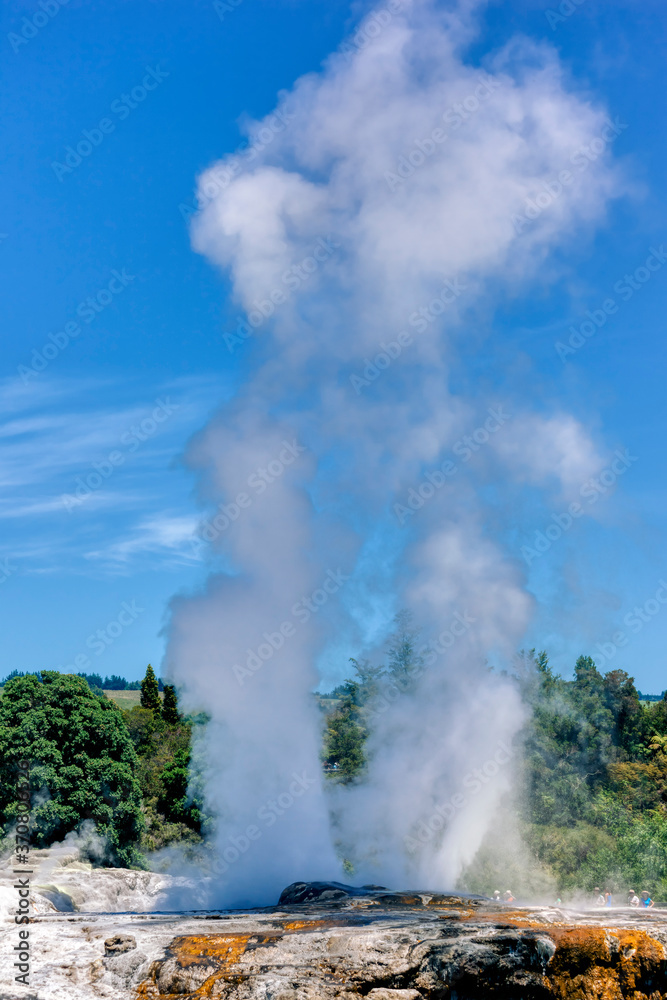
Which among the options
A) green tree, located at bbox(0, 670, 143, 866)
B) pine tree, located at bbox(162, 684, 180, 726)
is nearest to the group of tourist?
green tree, located at bbox(0, 670, 143, 866)

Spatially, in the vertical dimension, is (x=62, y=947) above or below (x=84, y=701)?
below

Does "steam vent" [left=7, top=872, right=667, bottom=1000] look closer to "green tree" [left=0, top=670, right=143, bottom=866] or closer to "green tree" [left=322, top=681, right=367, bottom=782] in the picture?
"green tree" [left=0, top=670, right=143, bottom=866]

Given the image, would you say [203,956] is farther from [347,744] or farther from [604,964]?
[347,744]

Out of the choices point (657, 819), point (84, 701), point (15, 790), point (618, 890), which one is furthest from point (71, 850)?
point (657, 819)

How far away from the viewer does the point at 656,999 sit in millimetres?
15281

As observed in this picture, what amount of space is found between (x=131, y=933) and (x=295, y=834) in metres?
11.9

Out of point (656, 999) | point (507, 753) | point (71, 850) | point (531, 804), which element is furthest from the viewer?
point (531, 804)

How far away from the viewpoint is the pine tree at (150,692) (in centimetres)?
8200

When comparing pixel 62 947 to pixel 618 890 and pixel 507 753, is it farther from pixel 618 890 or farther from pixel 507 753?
pixel 618 890

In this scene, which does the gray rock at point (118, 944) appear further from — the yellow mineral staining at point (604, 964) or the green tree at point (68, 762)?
the green tree at point (68, 762)

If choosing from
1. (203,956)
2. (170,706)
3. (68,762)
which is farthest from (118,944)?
(170,706)

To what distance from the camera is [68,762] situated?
41438mm

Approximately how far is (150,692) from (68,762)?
4282 cm

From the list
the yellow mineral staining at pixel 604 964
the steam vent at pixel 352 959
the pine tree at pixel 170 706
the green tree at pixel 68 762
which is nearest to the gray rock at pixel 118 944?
the steam vent at pixel 352 959
